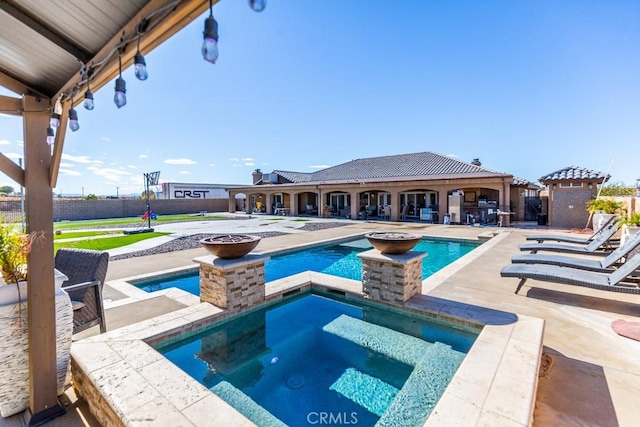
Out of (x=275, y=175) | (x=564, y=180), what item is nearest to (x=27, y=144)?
(x=564, y=180)

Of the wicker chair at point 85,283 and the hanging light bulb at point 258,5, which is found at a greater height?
the hanging light bulb at point 258,5

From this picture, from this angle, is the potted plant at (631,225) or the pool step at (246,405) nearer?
the pool step at (246,405)

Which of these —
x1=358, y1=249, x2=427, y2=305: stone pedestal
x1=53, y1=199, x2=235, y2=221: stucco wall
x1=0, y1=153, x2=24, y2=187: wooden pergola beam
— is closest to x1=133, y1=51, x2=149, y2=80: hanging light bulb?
x1=0, y1=153, x2=24, y2=187: wooden pergola beam

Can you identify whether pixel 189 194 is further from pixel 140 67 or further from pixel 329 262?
pixel 140 67

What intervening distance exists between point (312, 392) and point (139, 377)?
5.52 ft

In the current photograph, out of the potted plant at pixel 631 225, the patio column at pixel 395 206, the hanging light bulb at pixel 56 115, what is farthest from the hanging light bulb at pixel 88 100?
the patio column at pixel 395 206

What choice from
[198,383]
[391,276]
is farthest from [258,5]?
[391,276]

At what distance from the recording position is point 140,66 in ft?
6.38

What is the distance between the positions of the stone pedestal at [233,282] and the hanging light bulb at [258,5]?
3786 millimetres

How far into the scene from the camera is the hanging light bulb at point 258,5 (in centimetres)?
137

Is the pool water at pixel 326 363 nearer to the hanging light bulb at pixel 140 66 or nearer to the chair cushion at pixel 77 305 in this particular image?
the chair cushion at pixel 77 305

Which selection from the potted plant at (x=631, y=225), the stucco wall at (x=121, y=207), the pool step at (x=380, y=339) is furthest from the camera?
the stucco wall at (x=121, y=207)

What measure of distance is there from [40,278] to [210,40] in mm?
2693

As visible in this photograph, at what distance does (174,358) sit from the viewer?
3.65 meters
